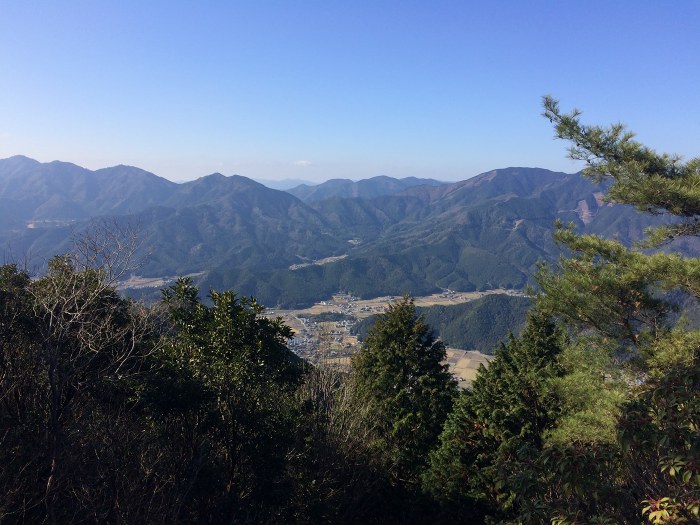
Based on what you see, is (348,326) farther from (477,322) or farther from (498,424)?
(498,424)

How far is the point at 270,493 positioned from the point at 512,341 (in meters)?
9.02

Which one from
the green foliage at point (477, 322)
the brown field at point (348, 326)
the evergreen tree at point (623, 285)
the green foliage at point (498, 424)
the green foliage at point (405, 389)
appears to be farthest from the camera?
the green foliage at point (477, 322)

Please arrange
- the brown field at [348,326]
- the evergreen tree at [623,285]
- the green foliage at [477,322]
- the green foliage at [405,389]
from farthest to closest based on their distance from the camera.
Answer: the green foliage at [477,322] → the brown field at [348,326] → the green foliage at [405,389] → the evergreen tree at [623,285]

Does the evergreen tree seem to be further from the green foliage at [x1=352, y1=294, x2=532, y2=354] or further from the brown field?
the green foliage at [x1=352, y1=294, x2=532, y2=354]

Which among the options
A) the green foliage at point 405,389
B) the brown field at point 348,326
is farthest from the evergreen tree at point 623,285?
the brown field at point 348,326

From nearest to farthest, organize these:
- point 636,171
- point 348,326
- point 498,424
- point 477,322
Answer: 1. point 636,171
2. point 498,424
3. point 477,322
4. point 348,326

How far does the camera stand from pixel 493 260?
7840 inches

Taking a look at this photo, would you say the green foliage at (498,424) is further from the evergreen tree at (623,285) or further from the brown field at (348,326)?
the brown field at (348,326)

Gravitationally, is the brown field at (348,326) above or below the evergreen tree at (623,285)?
below

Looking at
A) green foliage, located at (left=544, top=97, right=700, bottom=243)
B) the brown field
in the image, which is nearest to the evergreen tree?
green foliage, located at (left=544, top=97, right=700, bottom=243)

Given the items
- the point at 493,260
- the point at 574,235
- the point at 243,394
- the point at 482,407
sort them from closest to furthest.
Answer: the point at 243,394
the point at 574,235
the point at 482,407
the point at 493,260

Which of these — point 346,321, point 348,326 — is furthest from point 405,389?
point 346,321

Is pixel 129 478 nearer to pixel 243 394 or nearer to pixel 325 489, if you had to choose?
pixel 243 394

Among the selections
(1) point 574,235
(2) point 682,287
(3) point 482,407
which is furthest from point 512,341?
(2) point 682,287
